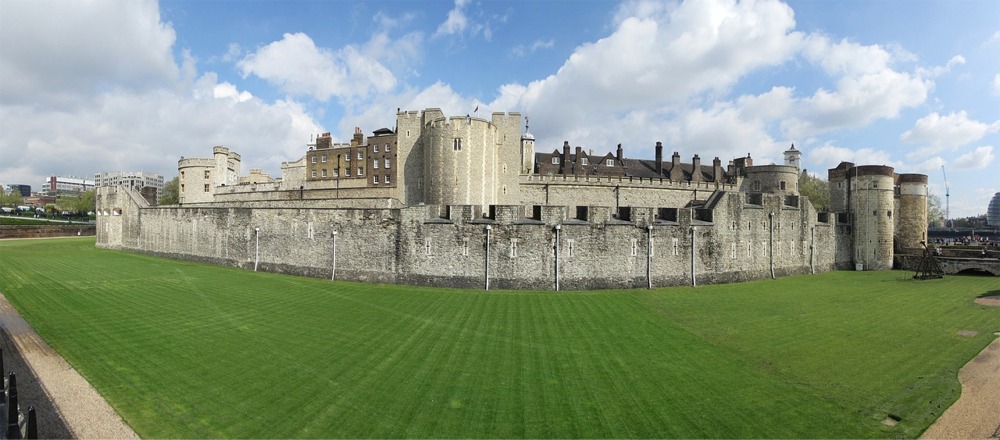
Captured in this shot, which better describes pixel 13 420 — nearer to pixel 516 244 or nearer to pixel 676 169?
pixel 516 244

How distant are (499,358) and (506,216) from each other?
12.6 metres

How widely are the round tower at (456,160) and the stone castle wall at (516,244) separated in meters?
9.59


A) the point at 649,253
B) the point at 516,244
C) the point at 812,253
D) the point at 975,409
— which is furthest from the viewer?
the point at 812,253

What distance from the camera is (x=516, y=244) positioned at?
25.7 meters

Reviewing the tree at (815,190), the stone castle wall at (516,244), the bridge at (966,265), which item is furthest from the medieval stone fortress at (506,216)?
the tree at (815,190)

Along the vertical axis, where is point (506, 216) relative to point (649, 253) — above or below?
above

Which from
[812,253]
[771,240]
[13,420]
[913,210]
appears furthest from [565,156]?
[13,420]

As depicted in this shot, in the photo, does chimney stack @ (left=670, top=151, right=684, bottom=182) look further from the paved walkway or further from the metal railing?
the metal railing

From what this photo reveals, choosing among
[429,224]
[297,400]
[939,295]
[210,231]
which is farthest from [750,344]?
[210,231]

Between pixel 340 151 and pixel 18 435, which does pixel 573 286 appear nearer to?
pixel 18 435

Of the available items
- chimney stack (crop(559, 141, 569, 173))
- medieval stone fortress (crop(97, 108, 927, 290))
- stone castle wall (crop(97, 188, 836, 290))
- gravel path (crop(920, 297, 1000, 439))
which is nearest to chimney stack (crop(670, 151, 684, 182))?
medieval stone fortress (crop(97, 108, 927, 290))

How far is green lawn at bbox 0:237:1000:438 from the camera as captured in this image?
9992 mm

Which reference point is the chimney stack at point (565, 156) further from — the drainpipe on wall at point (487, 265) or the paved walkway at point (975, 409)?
the paved walkway at point (975, 409)

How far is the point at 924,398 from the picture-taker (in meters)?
11.5
